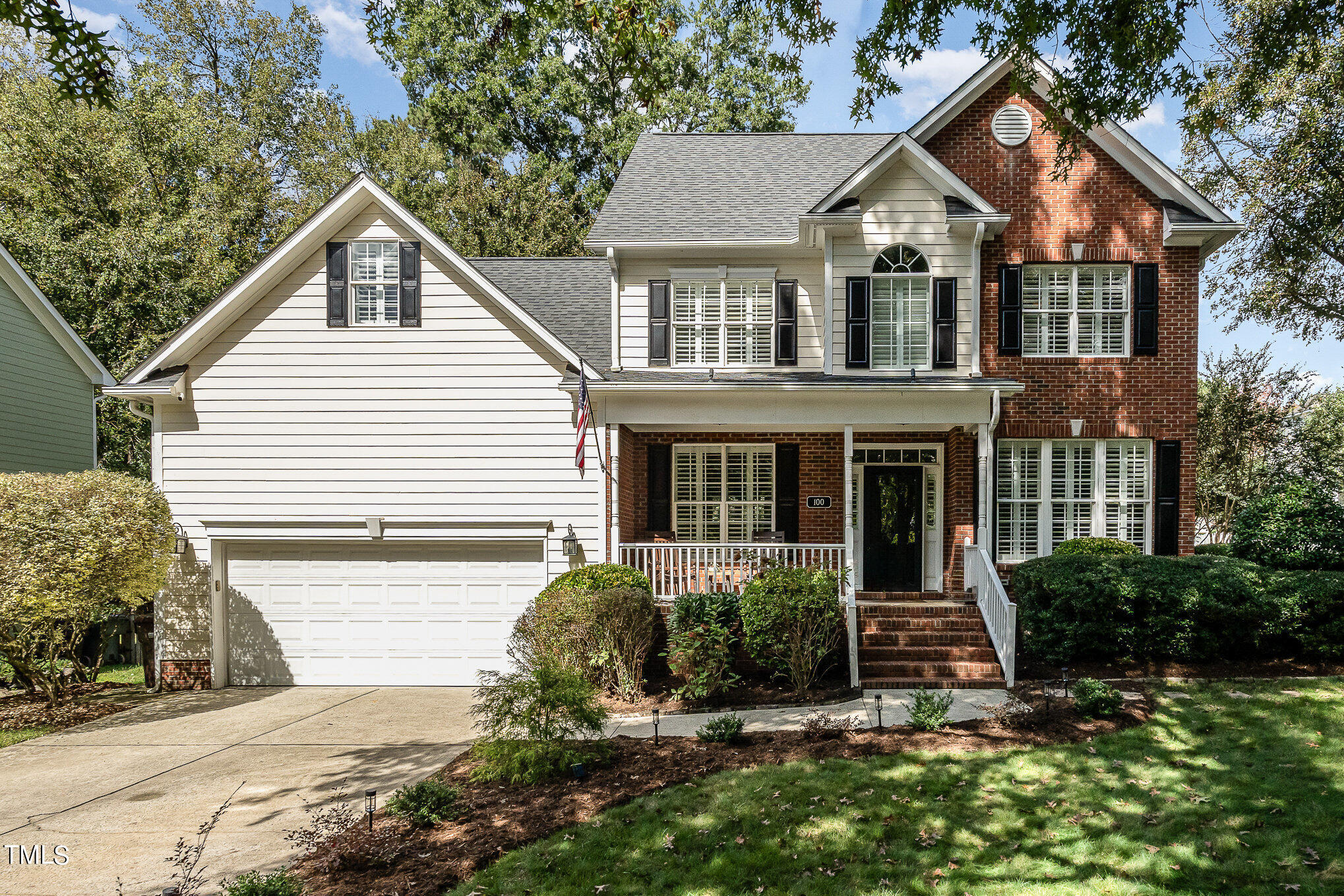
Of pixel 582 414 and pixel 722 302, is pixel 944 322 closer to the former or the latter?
pixel 722 302

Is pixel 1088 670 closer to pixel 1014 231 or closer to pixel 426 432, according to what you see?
pixel 1014 231

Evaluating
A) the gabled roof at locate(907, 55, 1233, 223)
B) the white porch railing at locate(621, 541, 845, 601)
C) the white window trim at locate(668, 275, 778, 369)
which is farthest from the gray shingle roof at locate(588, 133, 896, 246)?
the white porch railing at locate(621, 541, 845, 601)

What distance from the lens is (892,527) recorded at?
12.7 meters

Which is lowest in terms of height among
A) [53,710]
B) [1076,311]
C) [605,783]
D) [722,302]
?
[53,710]

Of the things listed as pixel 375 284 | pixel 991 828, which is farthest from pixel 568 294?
pixel 991 828

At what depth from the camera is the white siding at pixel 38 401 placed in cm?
1490

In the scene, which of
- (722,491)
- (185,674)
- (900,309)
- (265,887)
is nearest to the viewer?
(265,887)

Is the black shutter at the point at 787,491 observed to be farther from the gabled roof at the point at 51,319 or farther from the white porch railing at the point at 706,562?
the gabled roof at the point at 51,319

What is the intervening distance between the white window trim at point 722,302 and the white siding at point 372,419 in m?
2.09

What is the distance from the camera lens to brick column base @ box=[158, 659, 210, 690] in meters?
11.1

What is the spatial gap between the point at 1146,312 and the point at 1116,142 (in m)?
2.69

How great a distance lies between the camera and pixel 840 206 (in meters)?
11.4

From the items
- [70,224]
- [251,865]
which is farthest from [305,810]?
[70,224]

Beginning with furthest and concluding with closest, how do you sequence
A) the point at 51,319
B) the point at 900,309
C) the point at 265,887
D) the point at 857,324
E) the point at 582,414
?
the point at 51,319
the point at 900,309
the point at 857,324
the point at 582,414
the point at 265,887
